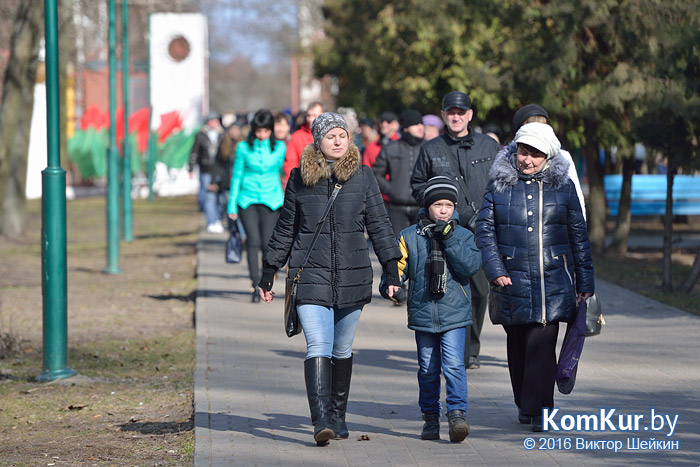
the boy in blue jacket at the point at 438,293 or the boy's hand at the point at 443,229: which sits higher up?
the boy's hand at the point at 443,229

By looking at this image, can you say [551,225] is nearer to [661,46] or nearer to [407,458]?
[407,458]

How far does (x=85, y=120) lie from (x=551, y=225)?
35372 mm

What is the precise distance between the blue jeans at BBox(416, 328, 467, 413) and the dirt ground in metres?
1.24

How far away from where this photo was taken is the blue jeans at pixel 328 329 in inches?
243

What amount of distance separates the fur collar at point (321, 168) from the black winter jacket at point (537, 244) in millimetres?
780

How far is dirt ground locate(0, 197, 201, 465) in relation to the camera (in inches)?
258

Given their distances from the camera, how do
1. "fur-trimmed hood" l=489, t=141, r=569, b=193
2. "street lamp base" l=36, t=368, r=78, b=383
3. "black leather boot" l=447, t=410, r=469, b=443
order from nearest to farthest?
1. "black leather boot" l=447, t=410, r=469, b=443
2. "fur-trimmed hood" l=489, t=141, r=569, b=193
3. "street lamp base" l=36, t=368, r=78, b=383

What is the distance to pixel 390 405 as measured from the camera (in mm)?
7289

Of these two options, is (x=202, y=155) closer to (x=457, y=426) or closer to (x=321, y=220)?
(x=321, y=220)

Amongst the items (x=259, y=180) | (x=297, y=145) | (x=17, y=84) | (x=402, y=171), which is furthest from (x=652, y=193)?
(x=297, y=145)

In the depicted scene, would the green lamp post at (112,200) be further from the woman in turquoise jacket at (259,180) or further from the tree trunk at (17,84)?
the woman in turquoise jacket at (259,180)

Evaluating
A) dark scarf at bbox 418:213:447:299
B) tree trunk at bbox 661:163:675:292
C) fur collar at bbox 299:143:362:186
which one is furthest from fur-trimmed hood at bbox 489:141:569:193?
tree trunk at bbox 661:163:675:292

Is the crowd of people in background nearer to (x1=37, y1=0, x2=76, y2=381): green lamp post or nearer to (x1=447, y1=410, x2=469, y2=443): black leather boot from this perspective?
(x1=447, y1=410, x2=469, y2=443): black leather boot

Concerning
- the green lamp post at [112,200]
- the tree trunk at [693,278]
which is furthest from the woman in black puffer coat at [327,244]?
the green lamp post at [112,200]
